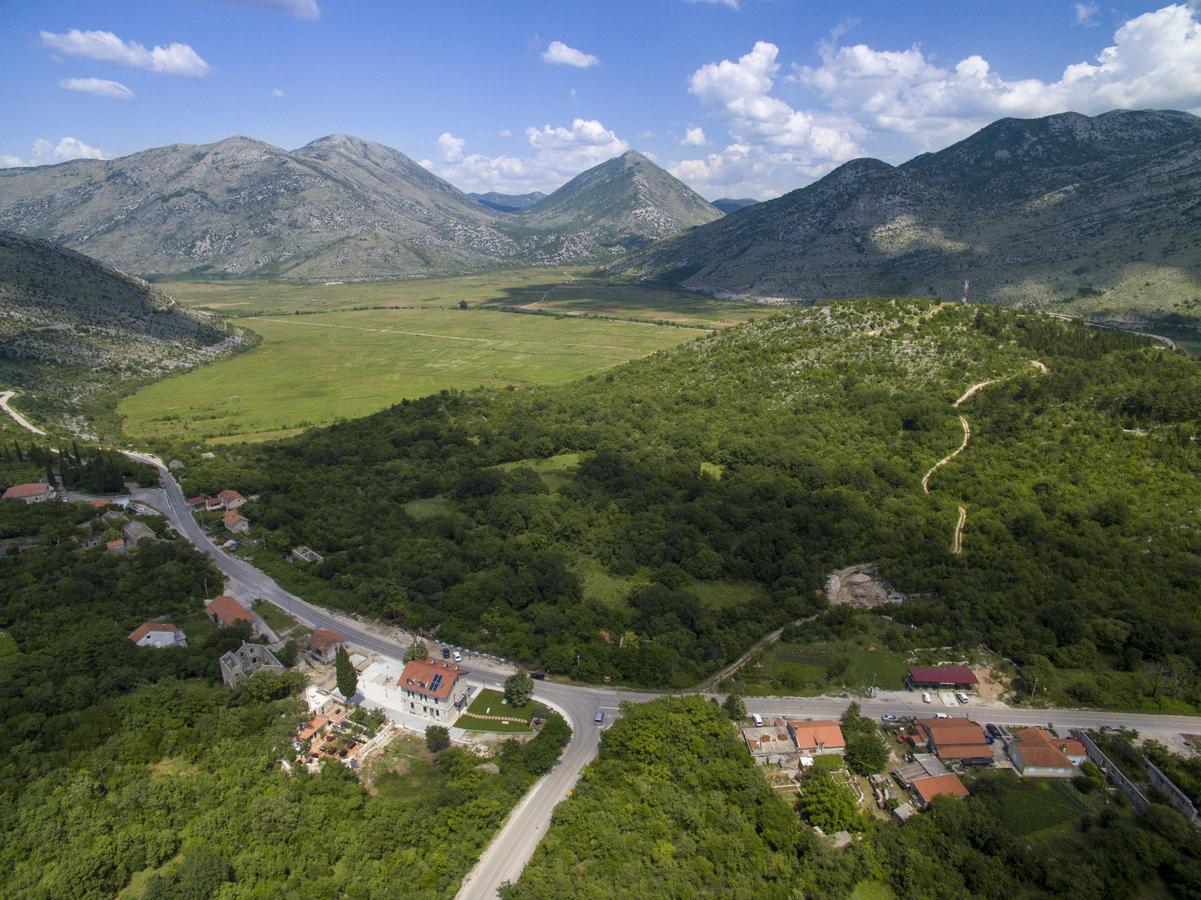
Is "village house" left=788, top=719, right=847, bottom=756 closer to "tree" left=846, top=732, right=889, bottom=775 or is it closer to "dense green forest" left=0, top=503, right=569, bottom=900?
"tree" left=846, top=732, right=889, bottom=775

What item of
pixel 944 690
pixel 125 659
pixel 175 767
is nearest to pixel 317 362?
pixel 125 659

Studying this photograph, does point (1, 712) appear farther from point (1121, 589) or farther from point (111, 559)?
point (1121, 589)

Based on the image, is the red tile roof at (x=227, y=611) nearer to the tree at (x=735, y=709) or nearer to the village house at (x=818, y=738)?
the tree at (x=735, y=709)

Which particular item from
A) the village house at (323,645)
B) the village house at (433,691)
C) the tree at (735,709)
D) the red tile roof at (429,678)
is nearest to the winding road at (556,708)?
the village house at (323,645)

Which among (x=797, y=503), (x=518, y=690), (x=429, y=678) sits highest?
(x=797, y=503)

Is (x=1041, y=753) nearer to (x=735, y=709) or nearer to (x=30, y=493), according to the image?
(x=735, y=709)

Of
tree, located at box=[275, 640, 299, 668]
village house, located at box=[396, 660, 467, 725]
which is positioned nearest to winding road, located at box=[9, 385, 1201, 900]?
village house, located at box=[396, 660, 467, 725]

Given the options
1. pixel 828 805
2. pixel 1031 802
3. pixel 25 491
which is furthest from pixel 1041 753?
pixel 25 491
